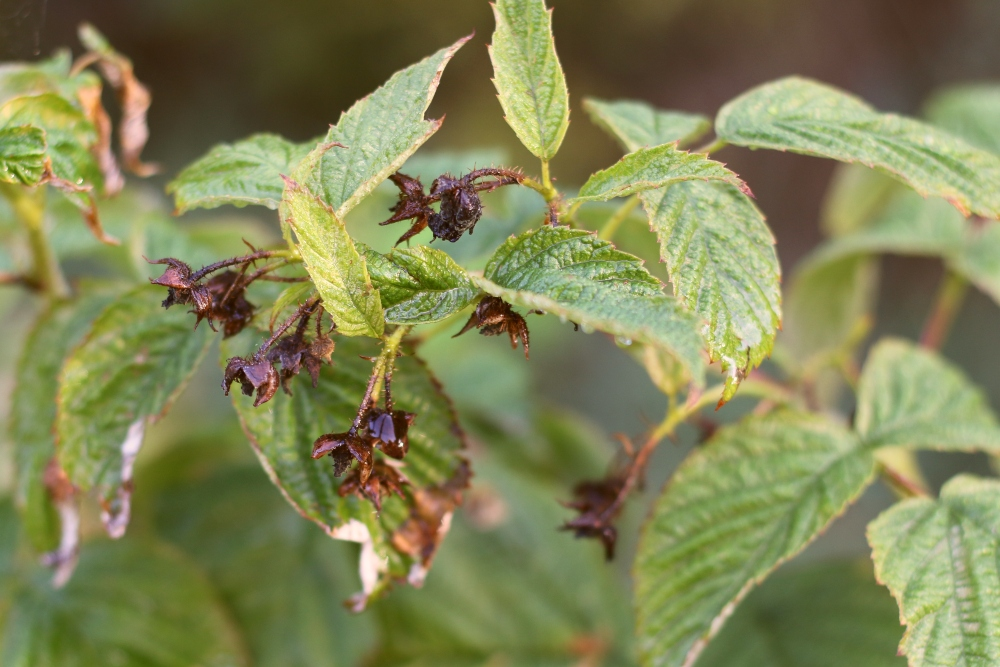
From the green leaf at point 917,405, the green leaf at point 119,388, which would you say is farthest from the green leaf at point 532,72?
the green leaf at point 917,405

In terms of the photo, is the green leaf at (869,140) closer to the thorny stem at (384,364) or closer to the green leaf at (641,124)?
the green leaf at (641,124)

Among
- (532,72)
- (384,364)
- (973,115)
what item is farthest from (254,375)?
(973,115)

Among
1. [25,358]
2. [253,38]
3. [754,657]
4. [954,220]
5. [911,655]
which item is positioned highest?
[253,38]

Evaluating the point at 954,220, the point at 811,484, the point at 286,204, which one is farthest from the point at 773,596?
the point at 286,204

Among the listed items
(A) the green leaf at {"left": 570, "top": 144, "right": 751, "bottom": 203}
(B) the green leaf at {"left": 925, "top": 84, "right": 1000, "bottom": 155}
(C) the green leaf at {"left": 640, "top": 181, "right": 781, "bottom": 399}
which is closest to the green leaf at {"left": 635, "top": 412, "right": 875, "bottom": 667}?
(C) the green leaf at {"left": 640, "top": 181, "right": 781, "bottom": 399}

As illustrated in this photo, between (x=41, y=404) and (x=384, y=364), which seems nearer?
(x=384, y=364)

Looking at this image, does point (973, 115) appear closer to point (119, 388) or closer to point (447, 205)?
point (447, 205)

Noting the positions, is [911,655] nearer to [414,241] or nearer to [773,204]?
[414,241]

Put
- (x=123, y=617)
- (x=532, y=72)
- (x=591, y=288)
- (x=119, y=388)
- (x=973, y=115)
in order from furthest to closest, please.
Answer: (x=973, y=115) < (x=123, y=617) < (x=119, y=388) < (x=532, y=72) < (x=591, y=288)
